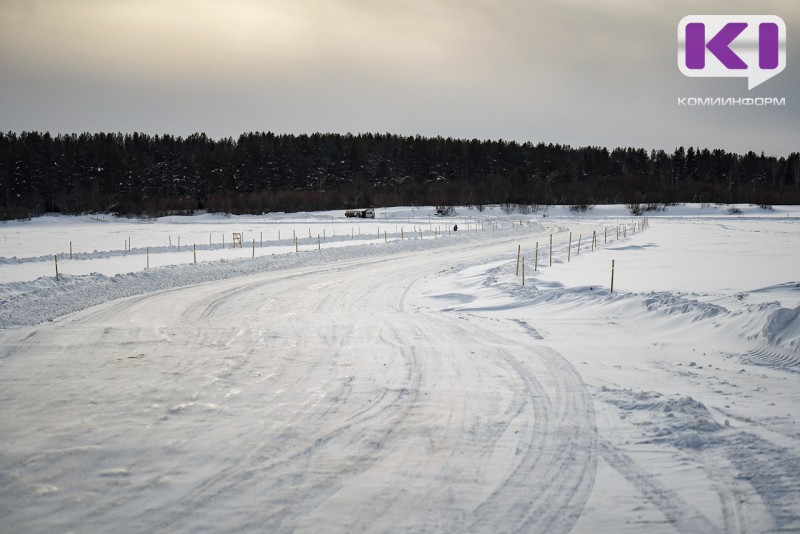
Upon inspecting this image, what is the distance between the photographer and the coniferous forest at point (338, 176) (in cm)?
10888

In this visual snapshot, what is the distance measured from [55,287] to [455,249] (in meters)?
24.8

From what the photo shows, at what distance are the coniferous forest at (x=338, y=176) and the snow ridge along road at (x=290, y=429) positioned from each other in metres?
90.1

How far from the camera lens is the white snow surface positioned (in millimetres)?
5805

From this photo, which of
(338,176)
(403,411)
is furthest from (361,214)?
(403,411)

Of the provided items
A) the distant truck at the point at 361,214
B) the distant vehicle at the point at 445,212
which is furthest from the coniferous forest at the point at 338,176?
the distant truck at the point at 361,214

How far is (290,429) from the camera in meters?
7.77

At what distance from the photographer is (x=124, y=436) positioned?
745cm

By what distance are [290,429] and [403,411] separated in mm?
1716

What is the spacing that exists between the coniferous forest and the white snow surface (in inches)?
3444

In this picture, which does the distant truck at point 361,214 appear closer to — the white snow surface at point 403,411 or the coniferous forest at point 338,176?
the coniferous forest at point 338,176

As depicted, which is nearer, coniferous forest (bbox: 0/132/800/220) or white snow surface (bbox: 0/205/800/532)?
white snow surface (bbox: 0/205/800/532)

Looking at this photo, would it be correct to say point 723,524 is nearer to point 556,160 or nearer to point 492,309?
point 492,309

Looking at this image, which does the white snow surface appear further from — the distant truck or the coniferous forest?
the coniferous forest

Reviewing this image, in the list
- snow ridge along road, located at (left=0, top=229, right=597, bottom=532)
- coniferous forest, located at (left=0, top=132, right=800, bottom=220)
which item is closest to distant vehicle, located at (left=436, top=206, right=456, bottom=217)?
coniferous forest, located at (left=0, top=132, right=800, bottom=220)
